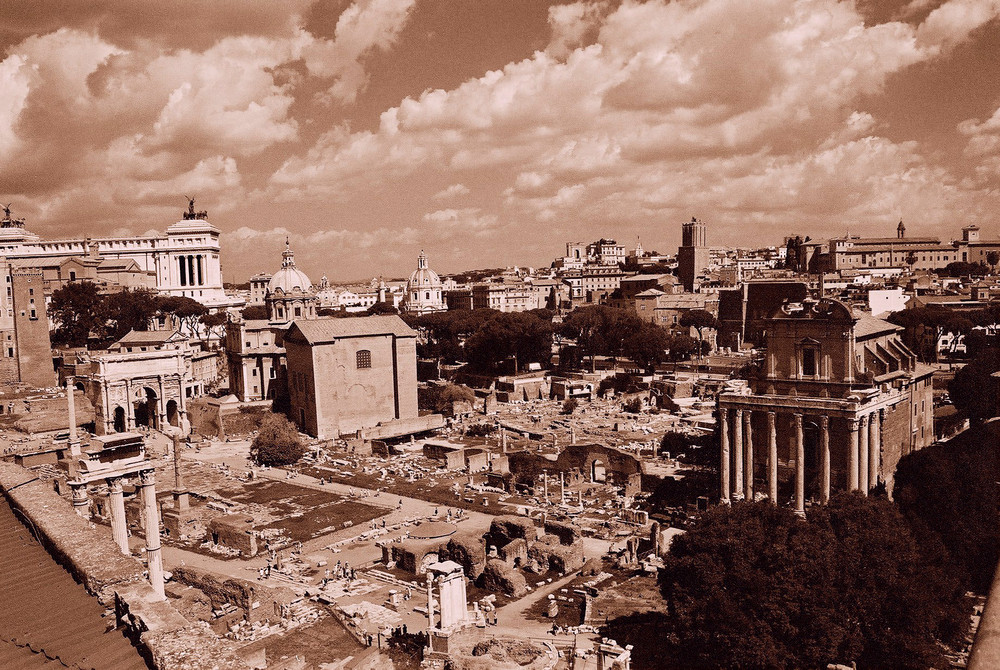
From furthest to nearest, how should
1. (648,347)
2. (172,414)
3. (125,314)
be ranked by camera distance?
(648,347) < (125,314) < (172,414)

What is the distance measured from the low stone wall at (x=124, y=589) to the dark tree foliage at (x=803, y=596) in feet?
38.0

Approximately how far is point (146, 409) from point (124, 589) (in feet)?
139

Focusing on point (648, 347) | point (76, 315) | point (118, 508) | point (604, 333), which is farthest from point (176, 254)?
point (118, 508)

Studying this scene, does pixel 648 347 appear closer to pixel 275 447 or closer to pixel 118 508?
pixel 275 447

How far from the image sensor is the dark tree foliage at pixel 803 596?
1711 cm

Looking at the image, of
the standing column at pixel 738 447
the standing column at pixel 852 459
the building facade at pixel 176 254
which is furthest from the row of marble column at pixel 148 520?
the building facade at pixel 176 254

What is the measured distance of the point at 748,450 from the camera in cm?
2984

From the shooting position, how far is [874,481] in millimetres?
28438

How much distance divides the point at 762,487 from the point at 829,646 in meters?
13.7

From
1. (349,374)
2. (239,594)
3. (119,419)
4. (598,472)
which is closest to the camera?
A: (239,594)

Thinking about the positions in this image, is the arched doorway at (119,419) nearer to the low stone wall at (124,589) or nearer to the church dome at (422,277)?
the low stone wall at (124,589)

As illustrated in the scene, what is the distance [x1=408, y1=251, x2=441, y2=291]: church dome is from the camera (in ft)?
414

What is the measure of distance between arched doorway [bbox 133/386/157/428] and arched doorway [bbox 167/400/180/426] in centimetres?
95

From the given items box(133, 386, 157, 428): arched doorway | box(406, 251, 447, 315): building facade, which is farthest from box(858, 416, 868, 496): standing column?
box(406, 251, 447, 315): building facade
